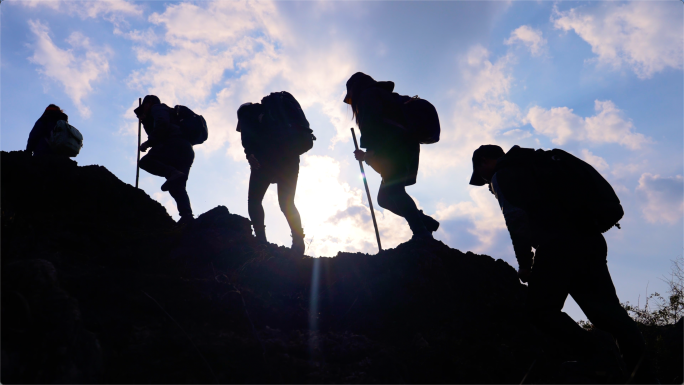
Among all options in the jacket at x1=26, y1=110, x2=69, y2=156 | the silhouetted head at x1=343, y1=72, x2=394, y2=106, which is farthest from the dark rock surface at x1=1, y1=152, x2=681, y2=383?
the silhouetted head at x1=343, y1=72, x2=394, y2=106

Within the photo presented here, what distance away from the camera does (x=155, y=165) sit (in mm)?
6000

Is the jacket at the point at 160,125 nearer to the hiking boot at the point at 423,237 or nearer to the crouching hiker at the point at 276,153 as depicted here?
the crouching hiker at the point at 276,153

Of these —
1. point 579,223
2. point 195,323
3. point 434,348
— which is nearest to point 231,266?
point 195,323

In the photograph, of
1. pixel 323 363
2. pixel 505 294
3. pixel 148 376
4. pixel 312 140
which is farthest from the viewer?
pixel 312 140

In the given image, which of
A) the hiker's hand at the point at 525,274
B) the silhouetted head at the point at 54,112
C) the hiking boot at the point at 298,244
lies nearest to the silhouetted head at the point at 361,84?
the hiking boot at the point at 298,244

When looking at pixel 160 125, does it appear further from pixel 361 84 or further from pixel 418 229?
pixel 418 229

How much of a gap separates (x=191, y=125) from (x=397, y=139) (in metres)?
3.66

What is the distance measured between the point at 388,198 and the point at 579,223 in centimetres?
234

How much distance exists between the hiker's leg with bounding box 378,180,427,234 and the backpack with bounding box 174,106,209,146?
140 inches

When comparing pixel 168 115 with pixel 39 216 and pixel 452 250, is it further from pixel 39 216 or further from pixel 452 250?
pixel 452 250

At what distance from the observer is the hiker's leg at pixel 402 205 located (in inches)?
185

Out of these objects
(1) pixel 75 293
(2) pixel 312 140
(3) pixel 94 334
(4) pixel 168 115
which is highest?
(4) pixel 168 115

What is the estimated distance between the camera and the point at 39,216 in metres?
4.47

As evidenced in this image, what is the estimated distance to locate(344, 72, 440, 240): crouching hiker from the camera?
15.5 ft
